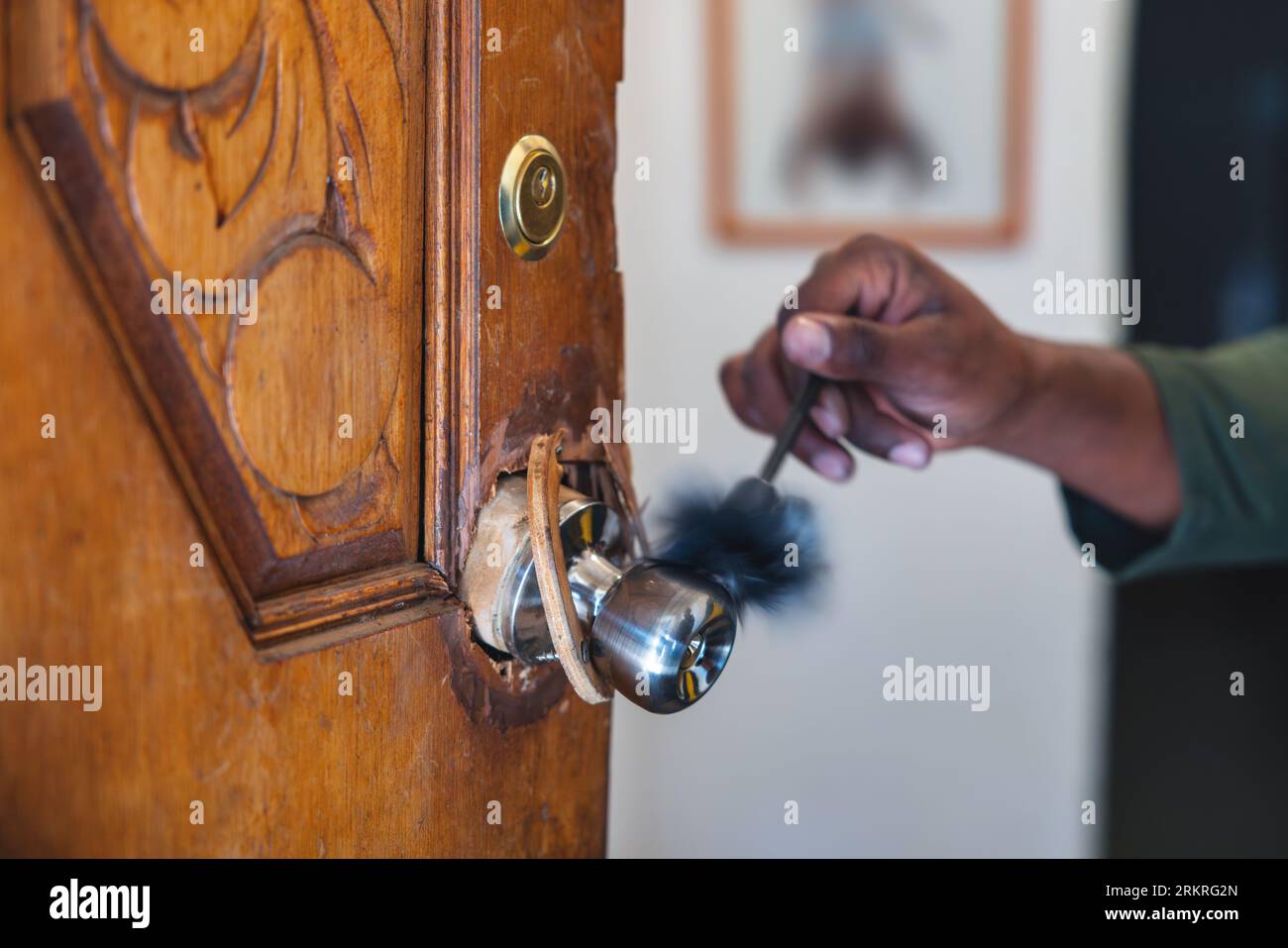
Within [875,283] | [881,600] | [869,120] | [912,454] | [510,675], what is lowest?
[881,600]

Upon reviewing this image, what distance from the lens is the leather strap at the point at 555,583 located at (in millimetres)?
424

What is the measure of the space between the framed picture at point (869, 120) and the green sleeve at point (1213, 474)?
0.59m

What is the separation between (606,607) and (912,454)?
410 mm

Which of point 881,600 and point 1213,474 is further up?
point 1213,474

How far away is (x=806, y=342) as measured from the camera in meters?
0.65

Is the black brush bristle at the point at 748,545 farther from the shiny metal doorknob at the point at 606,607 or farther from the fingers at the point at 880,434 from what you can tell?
the fingers at the point at 880,434

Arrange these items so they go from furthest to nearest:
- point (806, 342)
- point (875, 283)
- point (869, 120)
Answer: point (869, 120)
point (875, 283)
point (806, 342)

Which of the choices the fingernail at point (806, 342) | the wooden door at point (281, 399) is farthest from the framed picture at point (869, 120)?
the wooden door at point (281, 399)

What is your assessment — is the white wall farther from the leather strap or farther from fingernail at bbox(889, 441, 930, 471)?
the leather strap

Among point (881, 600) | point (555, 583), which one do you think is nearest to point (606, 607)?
point (555, 583)

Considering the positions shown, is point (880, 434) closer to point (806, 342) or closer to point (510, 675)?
point (806, 342)

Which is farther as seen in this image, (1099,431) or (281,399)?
(1099,431)

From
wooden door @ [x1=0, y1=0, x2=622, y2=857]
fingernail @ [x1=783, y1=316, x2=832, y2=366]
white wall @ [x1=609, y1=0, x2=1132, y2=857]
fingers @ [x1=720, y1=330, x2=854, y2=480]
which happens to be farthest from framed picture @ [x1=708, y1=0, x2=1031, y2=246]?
wooden door @ [x1=0, y1=0, x2=622, y2=857]
